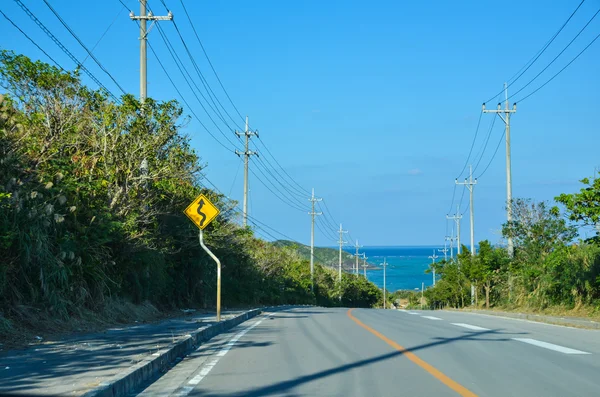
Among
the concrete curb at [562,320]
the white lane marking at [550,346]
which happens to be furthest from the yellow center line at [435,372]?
the concrete curb at [562,320]

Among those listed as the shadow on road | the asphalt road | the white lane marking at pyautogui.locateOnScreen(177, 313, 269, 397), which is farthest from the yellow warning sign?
the shadow on road

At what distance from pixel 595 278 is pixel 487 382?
16315 mm

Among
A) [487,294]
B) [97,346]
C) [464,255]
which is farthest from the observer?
[464,255]

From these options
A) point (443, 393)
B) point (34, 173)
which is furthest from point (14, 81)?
point (443, 393)

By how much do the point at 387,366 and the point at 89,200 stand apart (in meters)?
9.50

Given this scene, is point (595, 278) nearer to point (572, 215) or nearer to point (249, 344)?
point (572, 215)

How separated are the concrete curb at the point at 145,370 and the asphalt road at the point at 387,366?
0.67 ft

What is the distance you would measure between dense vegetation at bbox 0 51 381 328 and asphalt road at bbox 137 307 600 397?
3.84 metres

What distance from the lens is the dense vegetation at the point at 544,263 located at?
1969 centimetres

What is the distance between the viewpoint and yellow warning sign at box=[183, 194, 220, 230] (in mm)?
17406

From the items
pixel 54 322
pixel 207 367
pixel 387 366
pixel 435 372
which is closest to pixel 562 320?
pixel 387 366

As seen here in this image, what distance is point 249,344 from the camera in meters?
13.0

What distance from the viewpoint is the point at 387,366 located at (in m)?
9.67

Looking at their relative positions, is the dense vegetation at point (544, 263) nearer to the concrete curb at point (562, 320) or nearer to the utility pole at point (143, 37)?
the concrete curb at point (562, 320)
